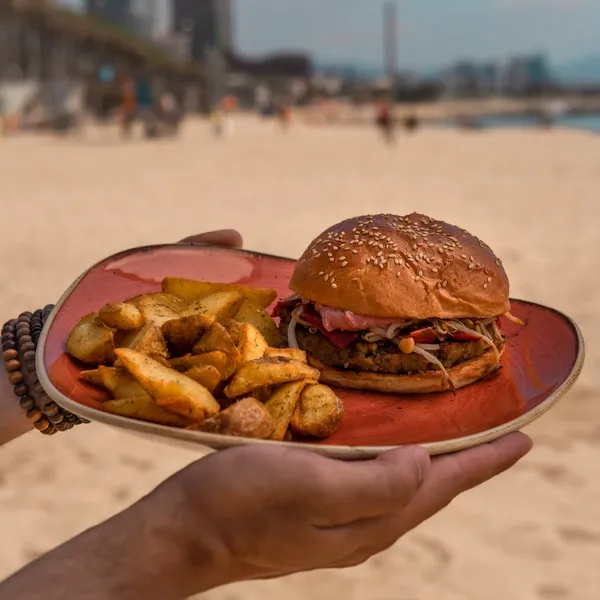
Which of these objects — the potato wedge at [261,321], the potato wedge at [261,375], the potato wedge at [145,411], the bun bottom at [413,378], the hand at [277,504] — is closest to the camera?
the hand at [277,504]

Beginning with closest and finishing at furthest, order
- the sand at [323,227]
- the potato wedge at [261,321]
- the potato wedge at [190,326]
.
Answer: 1. the potato wedge at [190,326]
2. the potato wedge at [261,321]
3. the sand at [323,227]

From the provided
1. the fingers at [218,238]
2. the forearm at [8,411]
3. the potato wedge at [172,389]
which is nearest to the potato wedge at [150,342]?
the potato wedge at [172,389]

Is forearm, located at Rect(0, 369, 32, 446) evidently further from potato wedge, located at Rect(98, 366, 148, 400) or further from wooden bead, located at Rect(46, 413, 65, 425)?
potato wedge, located at Rect(98, 366, 148, 400)

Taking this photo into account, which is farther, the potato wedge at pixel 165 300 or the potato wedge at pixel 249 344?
the potato wedge at pixel 165 300

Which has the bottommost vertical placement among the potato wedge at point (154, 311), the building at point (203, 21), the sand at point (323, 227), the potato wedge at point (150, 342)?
the sand at point (323, 227)

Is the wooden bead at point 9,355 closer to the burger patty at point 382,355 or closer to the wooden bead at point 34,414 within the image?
the wooden bead at point 34,414

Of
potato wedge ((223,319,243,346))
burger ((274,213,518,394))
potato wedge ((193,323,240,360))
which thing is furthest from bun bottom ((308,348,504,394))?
potato wedge ((193,323,240,360))
